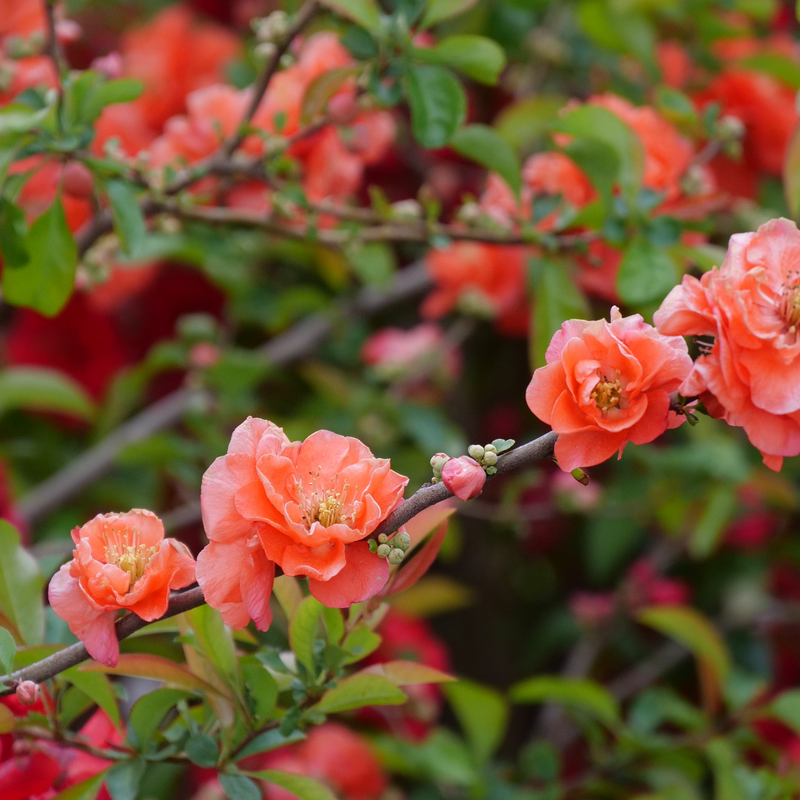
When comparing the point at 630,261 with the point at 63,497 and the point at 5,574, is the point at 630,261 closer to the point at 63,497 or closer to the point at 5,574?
the point at 5,574

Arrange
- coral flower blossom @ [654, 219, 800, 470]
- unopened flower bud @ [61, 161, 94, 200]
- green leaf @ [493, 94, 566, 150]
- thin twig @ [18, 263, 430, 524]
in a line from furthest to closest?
1. thin twig @ [18, 263, 430, 524]
2. green leaf @ [493, 94, 566, 150]
3. unopened flower bud @ [61, 161, 94, 200]
4. coral flower blossom @ [654, 219, 800, 470]

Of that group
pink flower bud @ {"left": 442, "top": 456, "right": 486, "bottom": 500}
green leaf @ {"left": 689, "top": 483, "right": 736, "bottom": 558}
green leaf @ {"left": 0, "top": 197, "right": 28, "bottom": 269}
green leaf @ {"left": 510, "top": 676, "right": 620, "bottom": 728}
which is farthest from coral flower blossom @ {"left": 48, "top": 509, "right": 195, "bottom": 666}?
green leaf @ {"left": 689, "top": 483, "right": 736, "bottom": 558}

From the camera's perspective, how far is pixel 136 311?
3.61 ft

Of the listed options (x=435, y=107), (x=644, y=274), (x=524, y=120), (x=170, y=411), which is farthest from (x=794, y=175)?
(x=170, y=411)

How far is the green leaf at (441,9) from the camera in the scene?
19.4 inches

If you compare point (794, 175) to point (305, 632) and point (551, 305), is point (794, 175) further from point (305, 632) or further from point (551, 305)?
point (305, 632)

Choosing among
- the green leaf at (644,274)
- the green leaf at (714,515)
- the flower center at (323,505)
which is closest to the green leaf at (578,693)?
the green leaf at (714,515)

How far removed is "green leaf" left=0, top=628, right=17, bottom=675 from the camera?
32 centimetres

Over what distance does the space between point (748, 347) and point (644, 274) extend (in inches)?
8.5

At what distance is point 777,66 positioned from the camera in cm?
70

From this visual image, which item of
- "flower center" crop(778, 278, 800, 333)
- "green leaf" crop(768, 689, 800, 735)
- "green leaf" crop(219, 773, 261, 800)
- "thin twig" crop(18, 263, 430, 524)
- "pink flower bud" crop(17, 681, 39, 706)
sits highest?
"flower center" crop(778, 278, 800, 333)

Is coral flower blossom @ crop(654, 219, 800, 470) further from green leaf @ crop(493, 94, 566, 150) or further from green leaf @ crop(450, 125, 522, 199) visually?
green leaf @ crop(493, 94, 566, 150)

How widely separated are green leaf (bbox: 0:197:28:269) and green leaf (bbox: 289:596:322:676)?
0.83 feet

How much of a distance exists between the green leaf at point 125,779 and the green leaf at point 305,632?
0.08 metres
